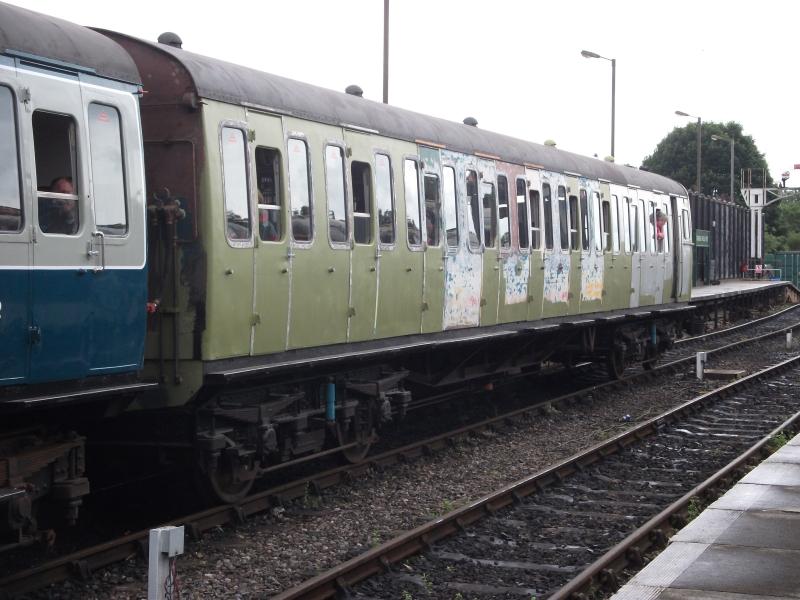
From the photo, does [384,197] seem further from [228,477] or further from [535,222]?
[535,222]

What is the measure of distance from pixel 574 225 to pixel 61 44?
11.0 m

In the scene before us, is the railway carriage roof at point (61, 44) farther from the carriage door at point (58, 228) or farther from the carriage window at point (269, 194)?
the carriage window at point (269, 194)

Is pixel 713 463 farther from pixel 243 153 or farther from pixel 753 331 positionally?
pixel 753 331

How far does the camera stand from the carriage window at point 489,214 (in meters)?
14.2

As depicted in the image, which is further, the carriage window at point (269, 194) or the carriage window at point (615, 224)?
the carriage window at point (615, 224)

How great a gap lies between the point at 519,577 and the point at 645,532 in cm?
138

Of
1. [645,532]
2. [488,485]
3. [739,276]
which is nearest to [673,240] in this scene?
[488,485]

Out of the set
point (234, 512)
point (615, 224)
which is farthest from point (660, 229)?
point (234, 512)

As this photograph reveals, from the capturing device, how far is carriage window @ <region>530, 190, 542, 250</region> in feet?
51.5

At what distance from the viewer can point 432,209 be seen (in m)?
12.8

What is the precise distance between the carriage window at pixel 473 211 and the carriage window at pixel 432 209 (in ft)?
2.84

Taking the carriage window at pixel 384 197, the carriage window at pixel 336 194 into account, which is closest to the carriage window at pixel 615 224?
the carriage window at pixel 384 197

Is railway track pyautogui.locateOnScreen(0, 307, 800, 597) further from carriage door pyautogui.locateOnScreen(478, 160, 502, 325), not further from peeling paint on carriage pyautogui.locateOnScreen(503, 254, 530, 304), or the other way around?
peeling paint on carriage pyautogui.locateOnScreen(503, 254, 530, 304)

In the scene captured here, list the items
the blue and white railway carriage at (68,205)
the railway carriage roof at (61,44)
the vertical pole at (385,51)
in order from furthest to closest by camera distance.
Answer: the vertical pole at (385,51) → the railway carriage roof at (61,44) → the blue and white railway carriage at (68,205)
